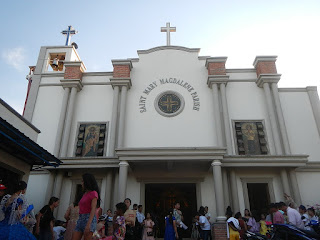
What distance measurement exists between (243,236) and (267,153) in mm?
5279

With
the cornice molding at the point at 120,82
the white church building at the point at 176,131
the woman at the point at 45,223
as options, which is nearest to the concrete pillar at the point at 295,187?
the white church building at the point at 176,131

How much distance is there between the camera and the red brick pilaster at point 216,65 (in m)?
13.9

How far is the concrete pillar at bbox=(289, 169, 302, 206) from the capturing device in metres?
11.1

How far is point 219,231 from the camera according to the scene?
9805 millimetres

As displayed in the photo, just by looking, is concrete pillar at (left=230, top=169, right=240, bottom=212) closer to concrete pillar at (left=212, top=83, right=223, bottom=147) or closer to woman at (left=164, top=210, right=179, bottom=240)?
concrete pillar at (left=212, top=83, right=223, bottom=147)

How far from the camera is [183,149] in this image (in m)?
10.8

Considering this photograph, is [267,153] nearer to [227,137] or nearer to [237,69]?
[227,137]

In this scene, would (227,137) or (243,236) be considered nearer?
(243,236)

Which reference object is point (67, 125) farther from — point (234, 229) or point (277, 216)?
point (277, 216)

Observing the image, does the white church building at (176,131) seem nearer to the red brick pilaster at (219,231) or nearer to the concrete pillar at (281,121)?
the concrete pillar at (281,121)

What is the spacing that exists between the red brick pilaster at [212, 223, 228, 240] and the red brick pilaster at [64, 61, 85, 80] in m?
9.90

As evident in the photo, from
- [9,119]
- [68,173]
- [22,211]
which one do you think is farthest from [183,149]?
[22,211]

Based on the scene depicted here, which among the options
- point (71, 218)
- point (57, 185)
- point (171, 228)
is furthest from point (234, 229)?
point (57, 185)

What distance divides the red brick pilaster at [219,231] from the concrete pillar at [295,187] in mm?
3567
